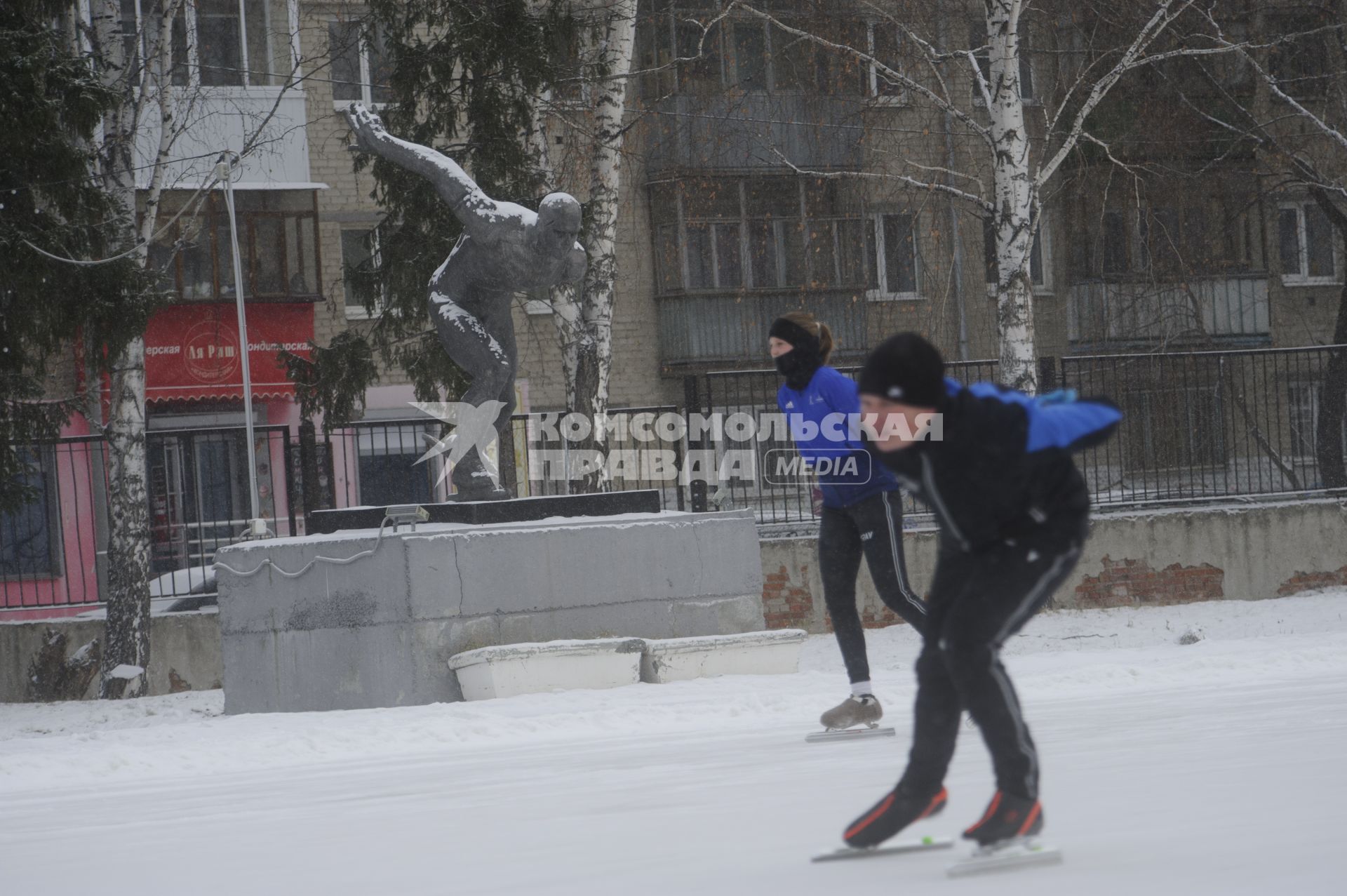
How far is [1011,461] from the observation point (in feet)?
11.5

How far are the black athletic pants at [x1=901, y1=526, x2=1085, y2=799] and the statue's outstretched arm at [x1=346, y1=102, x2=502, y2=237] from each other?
230 inches

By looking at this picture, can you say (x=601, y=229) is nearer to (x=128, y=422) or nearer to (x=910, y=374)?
(x=128, y=422)

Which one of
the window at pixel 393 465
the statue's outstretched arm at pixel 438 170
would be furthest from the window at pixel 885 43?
the statue's outstretched arm at pixel 438 170

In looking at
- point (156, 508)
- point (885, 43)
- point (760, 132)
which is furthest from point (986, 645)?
point (760, 132)

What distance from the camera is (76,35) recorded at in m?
13.5

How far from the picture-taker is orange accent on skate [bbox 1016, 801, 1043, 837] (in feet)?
11.8

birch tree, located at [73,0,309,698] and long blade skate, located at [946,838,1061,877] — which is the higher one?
birch tree, located at [73,0,309,698]

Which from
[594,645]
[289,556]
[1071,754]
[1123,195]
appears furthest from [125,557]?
[1123,195]

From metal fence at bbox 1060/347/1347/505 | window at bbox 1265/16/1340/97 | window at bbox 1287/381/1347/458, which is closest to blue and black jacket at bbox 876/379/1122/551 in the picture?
metal fence at bbox 1060/347/1347/505

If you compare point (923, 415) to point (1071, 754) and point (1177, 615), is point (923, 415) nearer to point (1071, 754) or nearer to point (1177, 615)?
point (1071, 754)

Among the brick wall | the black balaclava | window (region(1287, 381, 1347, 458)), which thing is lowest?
the brick wall

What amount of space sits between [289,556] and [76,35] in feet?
23.2

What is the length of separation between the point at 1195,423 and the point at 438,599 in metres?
9.02

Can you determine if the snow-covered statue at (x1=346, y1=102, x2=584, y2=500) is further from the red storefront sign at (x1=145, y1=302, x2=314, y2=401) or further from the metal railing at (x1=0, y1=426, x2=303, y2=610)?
the red storefront sign at (x1=145, y1=302, x2=314, y2=401)
